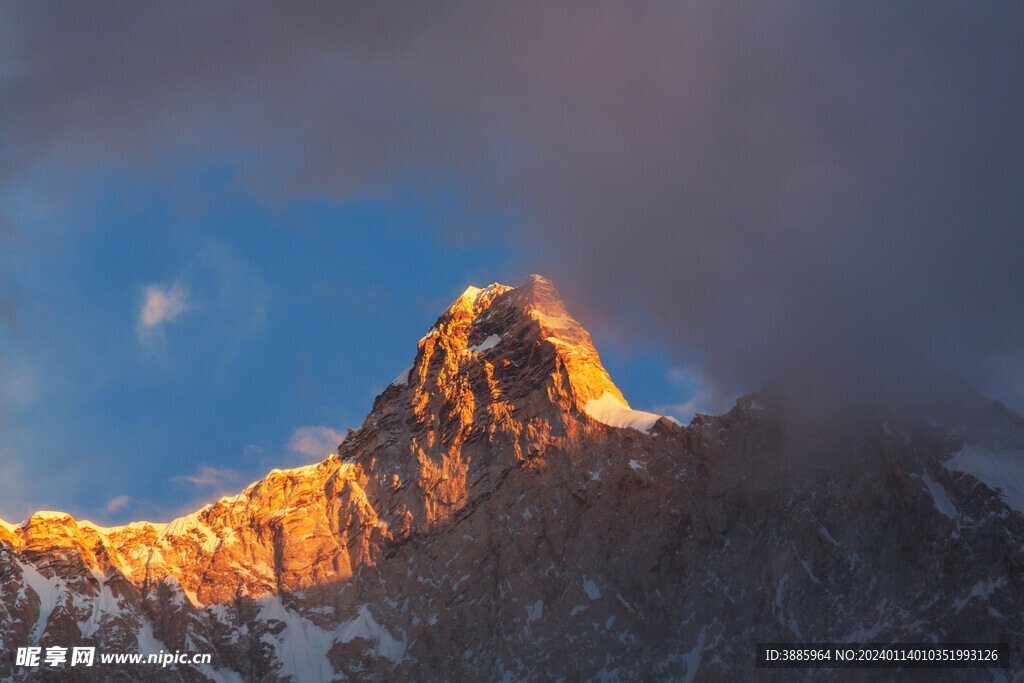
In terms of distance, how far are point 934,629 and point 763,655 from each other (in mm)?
24153

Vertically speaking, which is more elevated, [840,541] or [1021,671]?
[840,541]

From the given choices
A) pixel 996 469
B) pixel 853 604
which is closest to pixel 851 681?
pixel 853 604

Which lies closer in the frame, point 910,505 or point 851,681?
point 851,681

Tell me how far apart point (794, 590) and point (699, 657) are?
17372 mm

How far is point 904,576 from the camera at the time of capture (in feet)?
630

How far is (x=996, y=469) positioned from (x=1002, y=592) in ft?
74.3

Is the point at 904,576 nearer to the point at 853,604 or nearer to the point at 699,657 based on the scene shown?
the point at 853,604

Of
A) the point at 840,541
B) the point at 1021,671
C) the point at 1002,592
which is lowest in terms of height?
the point at 1021,671

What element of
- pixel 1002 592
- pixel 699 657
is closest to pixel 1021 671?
pixel 1002 592

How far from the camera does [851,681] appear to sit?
184000 mm

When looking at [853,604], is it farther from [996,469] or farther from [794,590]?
[996,469]

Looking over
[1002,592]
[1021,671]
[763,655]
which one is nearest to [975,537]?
[1002,592]

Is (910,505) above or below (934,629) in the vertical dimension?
above

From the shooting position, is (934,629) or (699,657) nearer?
(934,629)
